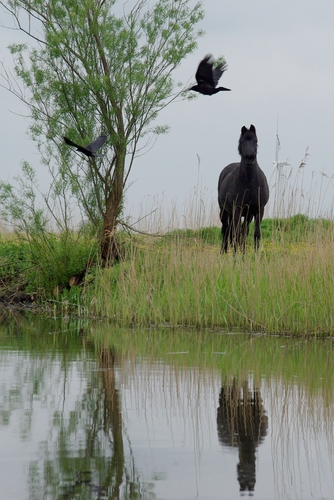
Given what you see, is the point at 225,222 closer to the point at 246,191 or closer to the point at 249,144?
→ the point at 246,191

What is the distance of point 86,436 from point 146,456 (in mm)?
447

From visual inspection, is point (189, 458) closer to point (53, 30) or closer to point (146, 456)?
point (146, 456)

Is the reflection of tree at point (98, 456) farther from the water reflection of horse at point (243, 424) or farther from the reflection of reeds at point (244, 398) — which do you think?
the water reflection of horse at point (243, 424)

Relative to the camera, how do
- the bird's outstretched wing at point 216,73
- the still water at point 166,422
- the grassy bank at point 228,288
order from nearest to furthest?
the still water at point 166,422
the grassy bank at point 228,288
the bird's outstretched wing at point 216,73

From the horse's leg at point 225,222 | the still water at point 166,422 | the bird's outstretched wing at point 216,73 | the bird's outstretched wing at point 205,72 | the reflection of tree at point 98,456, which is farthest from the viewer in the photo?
the horse's leg at point 225,222

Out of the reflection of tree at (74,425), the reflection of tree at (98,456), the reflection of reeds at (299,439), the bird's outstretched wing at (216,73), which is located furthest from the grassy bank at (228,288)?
the reflection of tree at (98,456)

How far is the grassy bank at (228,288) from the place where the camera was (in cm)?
891

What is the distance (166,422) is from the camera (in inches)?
175

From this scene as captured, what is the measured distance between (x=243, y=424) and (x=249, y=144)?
861cm

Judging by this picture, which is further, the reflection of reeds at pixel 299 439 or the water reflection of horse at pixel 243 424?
the water reflection of horse at pixel 243 424

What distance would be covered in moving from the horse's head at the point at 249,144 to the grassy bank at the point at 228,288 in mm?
1640

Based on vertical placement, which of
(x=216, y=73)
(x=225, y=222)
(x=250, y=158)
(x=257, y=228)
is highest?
(x=216, y=73)

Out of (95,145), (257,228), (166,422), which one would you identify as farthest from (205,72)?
(166,422)

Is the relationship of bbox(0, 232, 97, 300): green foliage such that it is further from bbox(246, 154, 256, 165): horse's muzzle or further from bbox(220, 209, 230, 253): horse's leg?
bbox(246, 154, 256, 165): horse's muzzle
